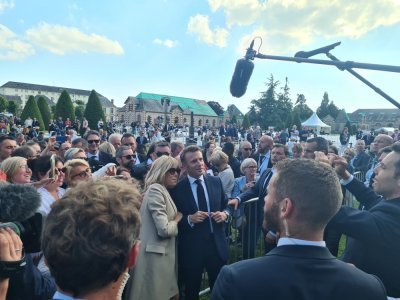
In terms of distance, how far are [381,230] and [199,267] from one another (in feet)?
7.61

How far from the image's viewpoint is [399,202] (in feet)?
8.37

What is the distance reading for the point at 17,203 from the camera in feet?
6.35

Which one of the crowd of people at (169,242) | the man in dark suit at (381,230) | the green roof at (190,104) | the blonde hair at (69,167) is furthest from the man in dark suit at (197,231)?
the green roof at (190,104)

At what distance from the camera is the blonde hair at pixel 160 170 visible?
12.9ft

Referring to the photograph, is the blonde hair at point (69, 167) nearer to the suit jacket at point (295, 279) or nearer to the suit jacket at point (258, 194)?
the suit jacket at point (258, 194)

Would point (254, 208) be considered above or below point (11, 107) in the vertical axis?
above

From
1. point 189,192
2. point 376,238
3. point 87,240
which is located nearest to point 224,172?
point 189,192

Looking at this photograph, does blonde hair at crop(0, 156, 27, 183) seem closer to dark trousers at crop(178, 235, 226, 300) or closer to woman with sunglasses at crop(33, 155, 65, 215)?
woman with sunglasses at crop(33, 155, 65, 215)

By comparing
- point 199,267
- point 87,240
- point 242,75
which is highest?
point 242,75

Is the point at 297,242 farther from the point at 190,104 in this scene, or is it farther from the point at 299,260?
the point at 190,104

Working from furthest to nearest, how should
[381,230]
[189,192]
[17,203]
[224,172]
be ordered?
[224,172]
[189,192]
[381,230]
[17,203]

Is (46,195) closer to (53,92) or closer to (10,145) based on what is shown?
(10,145)

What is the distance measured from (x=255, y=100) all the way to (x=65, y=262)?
6700 cm

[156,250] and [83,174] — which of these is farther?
[83,174]
